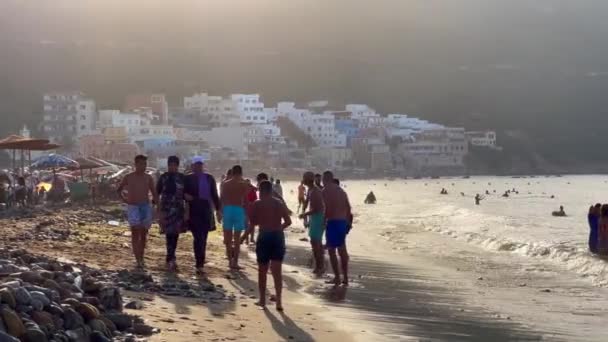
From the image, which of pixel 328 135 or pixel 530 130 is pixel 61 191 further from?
pixel 530 130

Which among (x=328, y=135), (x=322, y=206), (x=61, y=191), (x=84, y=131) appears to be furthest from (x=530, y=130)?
(x=322, y=206)

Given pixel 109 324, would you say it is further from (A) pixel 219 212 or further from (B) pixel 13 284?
(A) pixel 219 212

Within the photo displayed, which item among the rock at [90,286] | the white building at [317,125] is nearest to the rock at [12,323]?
the rock at [90,286]

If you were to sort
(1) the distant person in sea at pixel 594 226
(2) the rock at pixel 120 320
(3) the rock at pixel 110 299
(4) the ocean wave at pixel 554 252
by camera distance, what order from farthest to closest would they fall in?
1. (1) the distant person in sea at pixel 594 226
2. (4) the ocean wave at pixel 554 252
3. (3) the rock at pixel 110 299
4. (2) the rock at pixel 120 320

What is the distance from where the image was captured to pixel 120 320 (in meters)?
5.57

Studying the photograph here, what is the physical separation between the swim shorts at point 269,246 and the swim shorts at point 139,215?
209 cm

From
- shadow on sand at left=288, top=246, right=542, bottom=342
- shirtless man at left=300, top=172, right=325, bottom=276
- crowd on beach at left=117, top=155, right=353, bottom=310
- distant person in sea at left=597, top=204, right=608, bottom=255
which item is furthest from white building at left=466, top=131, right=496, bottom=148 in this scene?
crowd on beach at left=117, top=155, right=353, bottom=310

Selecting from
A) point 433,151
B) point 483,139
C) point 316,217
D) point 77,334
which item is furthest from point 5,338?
point 483,139

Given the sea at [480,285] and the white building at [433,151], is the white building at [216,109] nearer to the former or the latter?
the white building at [433,151]

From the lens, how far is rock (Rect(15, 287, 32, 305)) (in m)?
5.01

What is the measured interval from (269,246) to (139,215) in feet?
7.22

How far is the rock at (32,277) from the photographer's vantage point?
571 centimetres

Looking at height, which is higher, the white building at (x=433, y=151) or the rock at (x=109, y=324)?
the white building at (x=433, y=151)

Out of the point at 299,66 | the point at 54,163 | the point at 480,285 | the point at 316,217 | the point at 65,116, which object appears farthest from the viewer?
the point at 299,66
